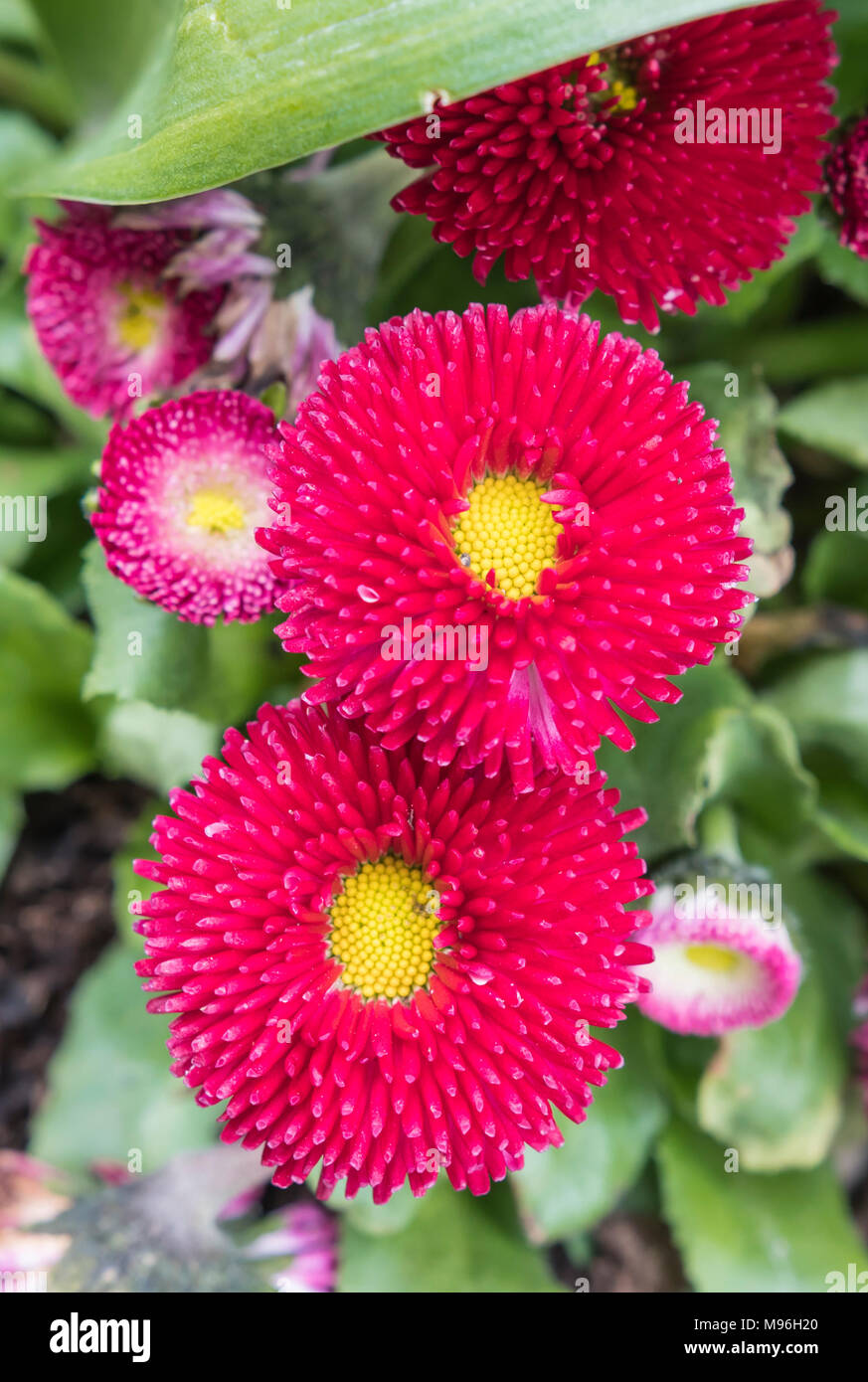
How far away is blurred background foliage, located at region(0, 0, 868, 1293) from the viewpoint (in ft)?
2.01

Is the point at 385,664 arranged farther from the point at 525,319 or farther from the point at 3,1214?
the point at 3,1214

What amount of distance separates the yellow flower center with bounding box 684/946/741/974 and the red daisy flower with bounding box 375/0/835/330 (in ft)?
1.16

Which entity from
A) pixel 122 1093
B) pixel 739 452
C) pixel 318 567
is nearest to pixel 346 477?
pixel 318 567

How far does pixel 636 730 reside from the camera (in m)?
0.65

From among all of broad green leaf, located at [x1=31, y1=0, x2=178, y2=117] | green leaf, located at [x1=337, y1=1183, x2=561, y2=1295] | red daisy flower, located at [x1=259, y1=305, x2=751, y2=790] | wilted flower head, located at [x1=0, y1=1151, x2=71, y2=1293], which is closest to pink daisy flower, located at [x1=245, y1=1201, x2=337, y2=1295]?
green leaf, located at [x1=337, y1=1183, x2=561, y2=1295]

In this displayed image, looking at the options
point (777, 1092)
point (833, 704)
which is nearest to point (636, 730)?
point (833, 704)

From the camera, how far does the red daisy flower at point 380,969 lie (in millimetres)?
425

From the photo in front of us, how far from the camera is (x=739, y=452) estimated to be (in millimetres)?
611

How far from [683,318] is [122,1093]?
2.33 ft

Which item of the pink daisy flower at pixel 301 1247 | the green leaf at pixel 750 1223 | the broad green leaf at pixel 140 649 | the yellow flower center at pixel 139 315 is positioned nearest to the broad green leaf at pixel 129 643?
the broad green leaf at pixel 140 649

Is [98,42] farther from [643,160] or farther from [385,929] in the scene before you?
[385,929]

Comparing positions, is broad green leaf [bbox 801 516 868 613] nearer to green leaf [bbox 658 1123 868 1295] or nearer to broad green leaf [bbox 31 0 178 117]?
green leaf [bbox 658 1123 868 1295]

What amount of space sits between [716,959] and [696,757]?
127 mm

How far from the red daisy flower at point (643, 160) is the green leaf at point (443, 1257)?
62 centimetres
